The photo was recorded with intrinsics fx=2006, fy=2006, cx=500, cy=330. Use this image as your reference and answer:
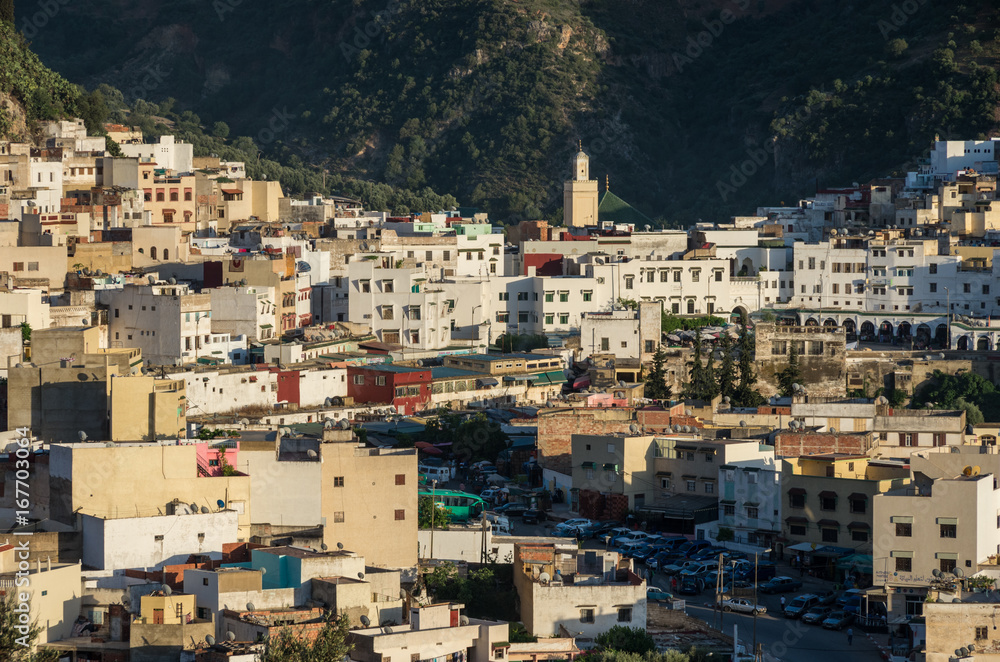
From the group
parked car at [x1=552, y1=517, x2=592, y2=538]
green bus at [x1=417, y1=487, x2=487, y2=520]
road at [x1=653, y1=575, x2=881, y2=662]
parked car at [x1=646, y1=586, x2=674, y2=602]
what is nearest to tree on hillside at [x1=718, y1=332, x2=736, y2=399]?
parked car at [x1=552, y1=517, x2=592, y2=538]

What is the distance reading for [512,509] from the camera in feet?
138

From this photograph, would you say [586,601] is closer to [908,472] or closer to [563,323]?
[908,472]

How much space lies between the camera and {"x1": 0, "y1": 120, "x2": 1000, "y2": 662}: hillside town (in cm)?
2997

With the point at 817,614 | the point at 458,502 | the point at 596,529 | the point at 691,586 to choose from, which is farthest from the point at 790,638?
the point at 458,502

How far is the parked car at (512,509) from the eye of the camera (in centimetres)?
4172

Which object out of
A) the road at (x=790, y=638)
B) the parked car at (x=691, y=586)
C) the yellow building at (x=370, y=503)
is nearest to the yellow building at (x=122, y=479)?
the yellow building at (x=370, y=503)

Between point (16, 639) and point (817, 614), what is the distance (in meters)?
14.5

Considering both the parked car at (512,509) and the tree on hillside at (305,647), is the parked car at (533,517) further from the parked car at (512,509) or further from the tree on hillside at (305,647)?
the tree on hillside at (305,647)

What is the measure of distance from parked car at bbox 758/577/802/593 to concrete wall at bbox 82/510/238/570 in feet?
34.4

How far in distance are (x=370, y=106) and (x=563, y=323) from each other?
6226 centimetres

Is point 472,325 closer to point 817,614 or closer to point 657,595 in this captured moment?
point 657,595

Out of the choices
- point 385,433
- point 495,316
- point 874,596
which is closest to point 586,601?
point 874,596

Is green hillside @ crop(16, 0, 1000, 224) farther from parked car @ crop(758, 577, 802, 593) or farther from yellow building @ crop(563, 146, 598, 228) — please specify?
A: parked car @ crop(758, 577, 802, 593)

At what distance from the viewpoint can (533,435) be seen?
48.3 metres
